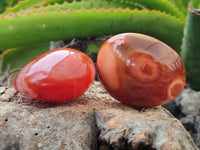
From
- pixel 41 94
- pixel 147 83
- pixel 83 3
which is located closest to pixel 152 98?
pixel 147 83

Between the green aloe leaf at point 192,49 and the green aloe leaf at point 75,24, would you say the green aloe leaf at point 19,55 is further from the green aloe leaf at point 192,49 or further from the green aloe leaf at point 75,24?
the green aloe leaf at point 192,49

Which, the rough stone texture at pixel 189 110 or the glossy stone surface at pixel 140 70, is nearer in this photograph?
the glossy stone surface at pixel 140 70

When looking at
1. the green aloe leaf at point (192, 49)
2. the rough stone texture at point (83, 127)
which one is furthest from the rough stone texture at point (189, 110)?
the rough stone texture at point (83, 127)

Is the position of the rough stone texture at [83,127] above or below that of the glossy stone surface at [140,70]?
below

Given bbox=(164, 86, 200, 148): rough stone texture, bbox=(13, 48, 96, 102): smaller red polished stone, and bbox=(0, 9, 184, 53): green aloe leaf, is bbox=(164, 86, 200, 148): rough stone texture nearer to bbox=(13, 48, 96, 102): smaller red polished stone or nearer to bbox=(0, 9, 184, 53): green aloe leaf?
bbox=(0, 9, 184, 53): green aloe leaf

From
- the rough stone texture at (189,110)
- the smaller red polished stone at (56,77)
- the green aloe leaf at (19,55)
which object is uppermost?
the smaller red polished stone at (56,77)

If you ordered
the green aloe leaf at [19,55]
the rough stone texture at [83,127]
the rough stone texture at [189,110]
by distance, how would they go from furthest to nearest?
1. the green aloe leaf at [19,55]
2. the rough stone texture at [189,110]
3. the rough stone texture at [83,127]
